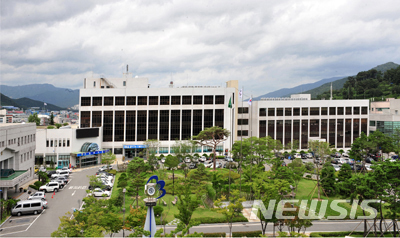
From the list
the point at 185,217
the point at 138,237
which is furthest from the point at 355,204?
the point at 138,237

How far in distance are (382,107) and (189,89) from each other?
6162 cm

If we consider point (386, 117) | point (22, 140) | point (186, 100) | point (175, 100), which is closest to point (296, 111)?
point (386, 117)

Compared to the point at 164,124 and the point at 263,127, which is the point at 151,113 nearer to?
the point at 164,124

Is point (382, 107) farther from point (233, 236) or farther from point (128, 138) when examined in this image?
point (233, 236)

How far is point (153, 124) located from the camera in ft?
219

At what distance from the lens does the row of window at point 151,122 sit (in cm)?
6519

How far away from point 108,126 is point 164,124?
13062 millimetres

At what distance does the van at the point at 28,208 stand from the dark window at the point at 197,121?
41967 mm

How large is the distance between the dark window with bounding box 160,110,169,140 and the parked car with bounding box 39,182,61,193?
30650mm

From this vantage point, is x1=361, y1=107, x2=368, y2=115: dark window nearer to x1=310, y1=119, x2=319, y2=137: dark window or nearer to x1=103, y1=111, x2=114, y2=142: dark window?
x1=310, y1=119, x2=319, y2=137: dark window

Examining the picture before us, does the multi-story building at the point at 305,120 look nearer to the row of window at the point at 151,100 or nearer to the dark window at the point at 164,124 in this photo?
the row of window at the point at 151,100

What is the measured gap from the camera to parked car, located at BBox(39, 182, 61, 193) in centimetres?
3791

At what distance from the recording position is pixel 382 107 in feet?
281

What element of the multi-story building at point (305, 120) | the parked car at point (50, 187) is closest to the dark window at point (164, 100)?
the multi-story building at point (305, 120)
